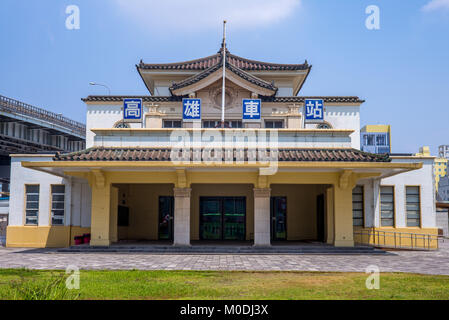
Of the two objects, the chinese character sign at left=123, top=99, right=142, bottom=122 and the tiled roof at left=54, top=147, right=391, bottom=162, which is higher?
the chinese character sign at left=123, top=99, right=142, bottom=122

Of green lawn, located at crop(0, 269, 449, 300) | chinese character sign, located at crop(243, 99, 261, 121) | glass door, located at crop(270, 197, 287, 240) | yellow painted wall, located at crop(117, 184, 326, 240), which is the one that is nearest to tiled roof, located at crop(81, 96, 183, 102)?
chinese character sign, located at crop(243, 99, 261, 121)

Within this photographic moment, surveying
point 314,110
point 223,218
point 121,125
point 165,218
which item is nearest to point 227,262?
point 223,218

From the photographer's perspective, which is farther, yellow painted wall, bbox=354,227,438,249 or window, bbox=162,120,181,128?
window, bbox=162,120,181,128

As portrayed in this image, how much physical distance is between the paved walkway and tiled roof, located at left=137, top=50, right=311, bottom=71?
40.9 ft

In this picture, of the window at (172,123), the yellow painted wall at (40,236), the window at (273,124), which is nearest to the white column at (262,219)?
the window at (273,124)

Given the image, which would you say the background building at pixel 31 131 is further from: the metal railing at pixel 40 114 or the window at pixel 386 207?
the window at pixel 386 207

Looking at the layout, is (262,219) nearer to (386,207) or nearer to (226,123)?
(386,207)

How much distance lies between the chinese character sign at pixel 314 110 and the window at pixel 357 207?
3857 millimetres

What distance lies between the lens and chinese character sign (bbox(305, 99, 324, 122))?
20812mm

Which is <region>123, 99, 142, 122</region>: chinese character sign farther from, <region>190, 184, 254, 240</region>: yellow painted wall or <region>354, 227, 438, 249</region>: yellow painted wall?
<region>354, 227, 438, 249</region>: yellow painted wall

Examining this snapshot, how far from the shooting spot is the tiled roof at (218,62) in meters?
24.7

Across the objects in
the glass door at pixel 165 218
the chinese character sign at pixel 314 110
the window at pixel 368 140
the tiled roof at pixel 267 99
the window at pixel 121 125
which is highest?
the window at pixel 368 140
